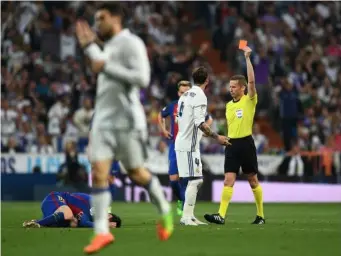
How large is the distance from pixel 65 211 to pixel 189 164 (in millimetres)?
2376

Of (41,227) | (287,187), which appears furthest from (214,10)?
(41,227)

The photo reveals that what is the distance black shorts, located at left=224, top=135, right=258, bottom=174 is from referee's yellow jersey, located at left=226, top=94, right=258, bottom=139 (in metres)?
0.13

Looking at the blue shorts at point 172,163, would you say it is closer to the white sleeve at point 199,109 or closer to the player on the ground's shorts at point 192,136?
the player on the ground's shorts at point 192,136

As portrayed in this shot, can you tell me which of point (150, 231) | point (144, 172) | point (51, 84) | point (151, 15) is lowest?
point (150, 231)

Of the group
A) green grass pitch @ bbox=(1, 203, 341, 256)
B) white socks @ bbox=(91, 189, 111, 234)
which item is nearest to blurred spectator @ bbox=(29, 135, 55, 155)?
green grass pitch @ bbox=(1, 203, 341, 256)

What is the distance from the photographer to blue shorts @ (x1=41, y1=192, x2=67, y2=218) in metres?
12.9

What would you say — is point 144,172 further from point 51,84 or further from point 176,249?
point 51,84

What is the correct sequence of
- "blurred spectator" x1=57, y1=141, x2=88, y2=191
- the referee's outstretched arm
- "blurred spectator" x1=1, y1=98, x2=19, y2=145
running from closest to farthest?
the referee's outstretched arm → "blurred spectator" x1=57, y1=141, x2=88, y2=191 → "blurred spectator" x1=1, y1=98, x2=19, y2=145

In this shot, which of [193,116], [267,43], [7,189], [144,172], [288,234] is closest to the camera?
[144,172]

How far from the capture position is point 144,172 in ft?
31.7

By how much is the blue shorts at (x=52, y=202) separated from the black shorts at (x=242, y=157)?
2916 mm

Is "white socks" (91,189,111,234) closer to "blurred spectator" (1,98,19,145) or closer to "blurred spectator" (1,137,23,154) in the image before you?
"blurred spectator" (1,137,23,154)

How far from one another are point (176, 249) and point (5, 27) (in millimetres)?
20244

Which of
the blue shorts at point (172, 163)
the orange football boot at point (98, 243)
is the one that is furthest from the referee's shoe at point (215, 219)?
the orange football boot at point (98, 243)
